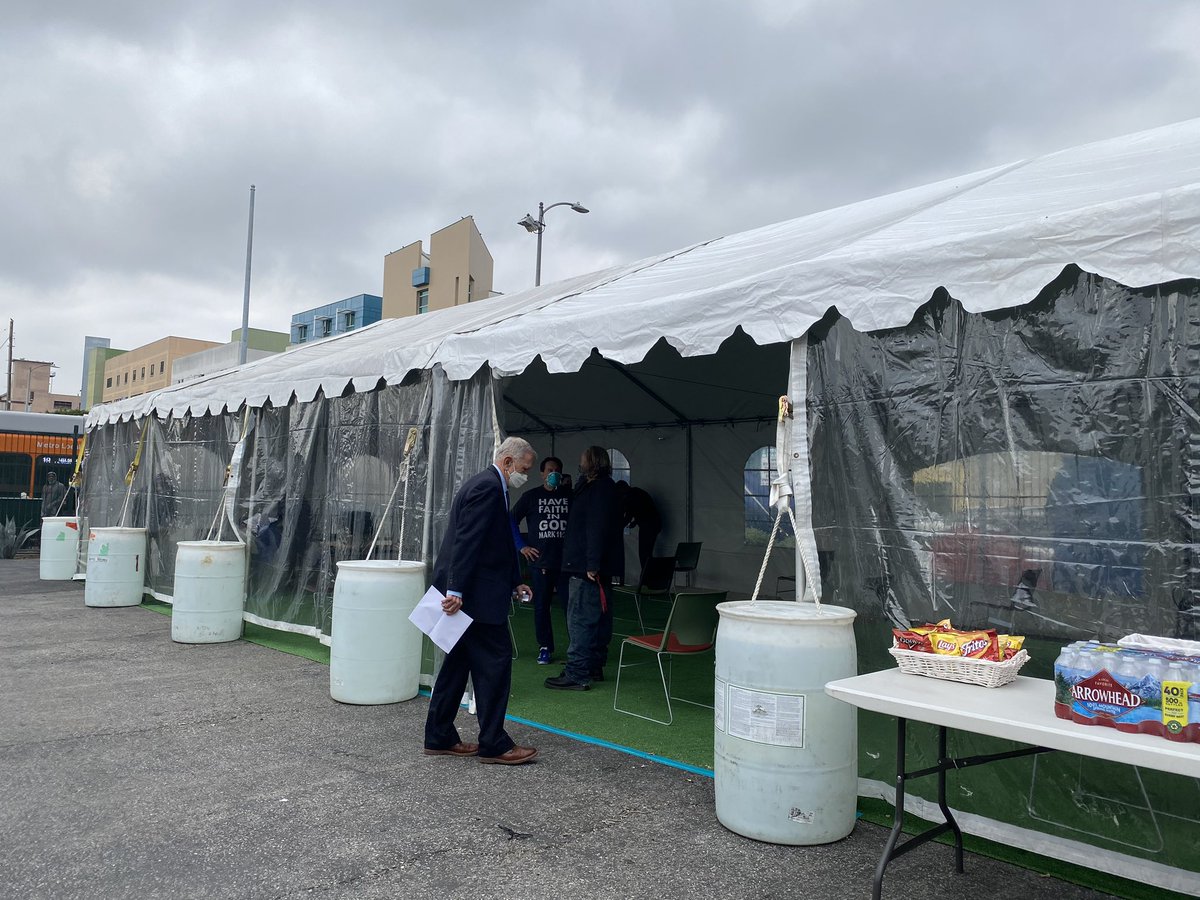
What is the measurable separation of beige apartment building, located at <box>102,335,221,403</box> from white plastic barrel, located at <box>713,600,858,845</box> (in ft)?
149

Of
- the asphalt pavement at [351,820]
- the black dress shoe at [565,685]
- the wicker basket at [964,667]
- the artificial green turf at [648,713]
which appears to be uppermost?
the wicker basket at [964,667]

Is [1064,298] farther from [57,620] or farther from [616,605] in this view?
[57,620]

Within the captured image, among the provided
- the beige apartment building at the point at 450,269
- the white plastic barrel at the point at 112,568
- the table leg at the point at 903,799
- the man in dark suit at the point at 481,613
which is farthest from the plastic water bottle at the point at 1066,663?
the beige apartment building at the point at 450,269

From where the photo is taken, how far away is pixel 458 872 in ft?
9.26

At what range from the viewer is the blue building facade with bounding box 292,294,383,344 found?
3987cm

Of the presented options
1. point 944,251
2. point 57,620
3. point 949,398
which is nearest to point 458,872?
point 949,398

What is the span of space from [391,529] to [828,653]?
365 cm

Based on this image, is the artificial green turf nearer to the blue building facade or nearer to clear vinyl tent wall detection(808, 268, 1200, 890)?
clear vinyl tent wall detection(808, 268, 1200, 890)

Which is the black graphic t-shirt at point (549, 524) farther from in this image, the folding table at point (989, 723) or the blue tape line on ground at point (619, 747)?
the folding table at point (989, 723)

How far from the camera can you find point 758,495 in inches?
400

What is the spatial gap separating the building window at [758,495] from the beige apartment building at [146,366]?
131 feet

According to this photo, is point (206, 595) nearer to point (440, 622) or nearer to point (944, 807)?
point (440, 622)

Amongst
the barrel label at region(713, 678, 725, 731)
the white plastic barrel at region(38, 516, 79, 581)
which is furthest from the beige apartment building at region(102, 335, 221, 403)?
the barrel label at region(713, 678, 725, 731)

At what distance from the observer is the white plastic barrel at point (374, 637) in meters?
5.07
